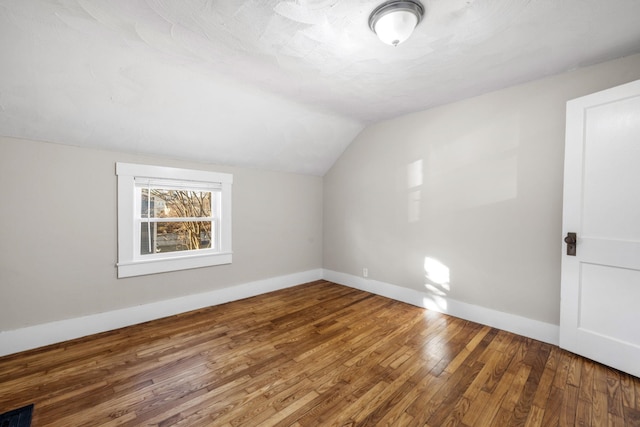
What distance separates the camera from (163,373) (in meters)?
2.04

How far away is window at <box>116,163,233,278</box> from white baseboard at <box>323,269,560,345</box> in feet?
7.09

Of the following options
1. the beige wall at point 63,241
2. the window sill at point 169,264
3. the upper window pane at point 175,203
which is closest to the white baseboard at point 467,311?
the window sill at point 169,264

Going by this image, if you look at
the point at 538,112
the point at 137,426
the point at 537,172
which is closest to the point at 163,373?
the point at 137,426

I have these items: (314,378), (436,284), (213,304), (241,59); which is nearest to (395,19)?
(241,59)

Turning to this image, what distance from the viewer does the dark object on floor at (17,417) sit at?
60.5 inches

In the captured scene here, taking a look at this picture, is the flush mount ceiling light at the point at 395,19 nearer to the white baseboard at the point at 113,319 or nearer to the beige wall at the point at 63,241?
the beige wall at the point at 63,241

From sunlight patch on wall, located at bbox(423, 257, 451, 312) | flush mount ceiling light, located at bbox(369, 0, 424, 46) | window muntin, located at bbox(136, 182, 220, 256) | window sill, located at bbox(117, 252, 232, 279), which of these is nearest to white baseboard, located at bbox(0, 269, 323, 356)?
window sill, located at bbox(117, 252, 232, 279)

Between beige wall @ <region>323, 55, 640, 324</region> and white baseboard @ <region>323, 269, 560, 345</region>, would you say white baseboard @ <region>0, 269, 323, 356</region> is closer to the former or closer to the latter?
white baseboard @ <region>323, 269, 560, 345</region>

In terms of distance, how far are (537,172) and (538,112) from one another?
1.89 feet

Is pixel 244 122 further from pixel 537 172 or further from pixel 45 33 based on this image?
pixel 537 172

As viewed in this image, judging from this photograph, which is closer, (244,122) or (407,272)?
(244,122)

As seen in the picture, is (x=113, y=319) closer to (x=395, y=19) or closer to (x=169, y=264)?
(x=169, y=264)

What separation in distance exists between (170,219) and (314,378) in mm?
2415

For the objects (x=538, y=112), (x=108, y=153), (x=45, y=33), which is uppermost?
(x=45, y=33)
